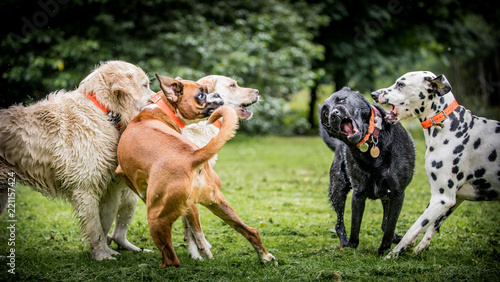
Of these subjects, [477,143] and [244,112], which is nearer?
[477,143]

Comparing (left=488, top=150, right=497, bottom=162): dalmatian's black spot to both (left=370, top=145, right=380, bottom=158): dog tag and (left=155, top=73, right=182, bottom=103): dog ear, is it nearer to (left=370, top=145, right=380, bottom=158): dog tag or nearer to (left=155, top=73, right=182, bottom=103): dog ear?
(left=370, top=145, right=380, bottom=158): dog tag

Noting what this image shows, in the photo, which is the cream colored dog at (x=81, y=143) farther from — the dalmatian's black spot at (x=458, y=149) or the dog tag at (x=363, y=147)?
the dalmatian's black spot at (x=458, y=149)

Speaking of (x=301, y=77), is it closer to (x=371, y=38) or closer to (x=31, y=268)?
(x=371, y=38)

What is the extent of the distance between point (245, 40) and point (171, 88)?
10.5 metres

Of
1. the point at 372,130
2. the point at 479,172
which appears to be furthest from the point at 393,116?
the point at 479,172

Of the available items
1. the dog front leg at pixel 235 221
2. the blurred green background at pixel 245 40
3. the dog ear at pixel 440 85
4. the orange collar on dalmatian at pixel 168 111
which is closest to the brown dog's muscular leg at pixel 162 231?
the dog front leg at pixel 235 221

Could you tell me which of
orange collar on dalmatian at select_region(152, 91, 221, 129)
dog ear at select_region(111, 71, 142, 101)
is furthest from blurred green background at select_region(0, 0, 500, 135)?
orange collar on dalmatian at select_region(152, 91, 221, 129)

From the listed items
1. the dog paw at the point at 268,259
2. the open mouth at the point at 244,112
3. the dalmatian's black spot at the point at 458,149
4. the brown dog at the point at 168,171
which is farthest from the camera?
the open mouth at the point at 244,112

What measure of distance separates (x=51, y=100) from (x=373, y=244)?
3923mm

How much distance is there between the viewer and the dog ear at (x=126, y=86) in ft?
15.8

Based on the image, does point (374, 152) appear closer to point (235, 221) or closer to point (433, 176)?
point (433, 176)

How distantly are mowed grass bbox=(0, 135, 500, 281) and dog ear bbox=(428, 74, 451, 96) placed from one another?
1.62m

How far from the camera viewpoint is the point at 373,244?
504cm

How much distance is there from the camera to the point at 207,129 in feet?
17.4
